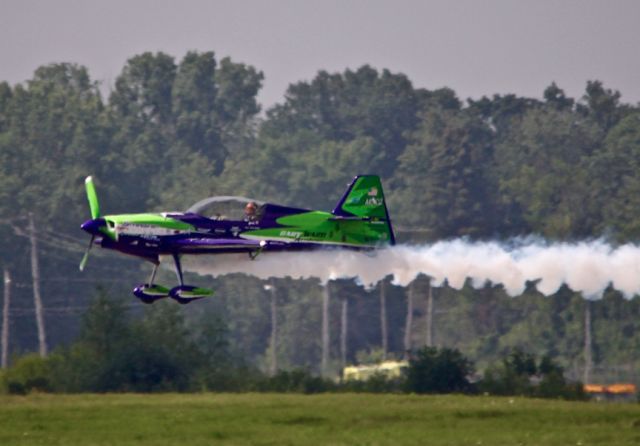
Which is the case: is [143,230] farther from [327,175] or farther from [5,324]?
[327,175]

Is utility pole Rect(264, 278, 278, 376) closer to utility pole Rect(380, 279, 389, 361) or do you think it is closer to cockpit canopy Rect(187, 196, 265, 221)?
utility pole Rect(380, 279, 389, 361)

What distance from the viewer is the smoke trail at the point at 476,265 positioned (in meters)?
34.0

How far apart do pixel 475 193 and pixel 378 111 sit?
20860mm

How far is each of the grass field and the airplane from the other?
282 cm

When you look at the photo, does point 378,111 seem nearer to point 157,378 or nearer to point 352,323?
point 352,323

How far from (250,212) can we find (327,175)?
182 feet

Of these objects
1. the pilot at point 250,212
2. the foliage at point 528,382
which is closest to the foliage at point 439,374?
the foliage at point 528,382

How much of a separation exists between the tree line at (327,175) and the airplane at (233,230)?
527cm

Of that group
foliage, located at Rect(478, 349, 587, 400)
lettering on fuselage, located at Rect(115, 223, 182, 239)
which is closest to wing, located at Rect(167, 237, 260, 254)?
Answer: lettering on fuselage, located at Rect(115, 223, 182, 239)

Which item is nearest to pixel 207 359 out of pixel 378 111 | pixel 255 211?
pixel 255 211

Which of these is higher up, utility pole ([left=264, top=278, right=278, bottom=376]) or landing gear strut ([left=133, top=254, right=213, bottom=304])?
landing gear strut ([left=133, top=254, right=213, bottom=304])

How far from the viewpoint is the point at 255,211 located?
32.5 metres

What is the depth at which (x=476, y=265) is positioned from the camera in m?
35.8

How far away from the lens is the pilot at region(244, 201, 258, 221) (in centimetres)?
3244
